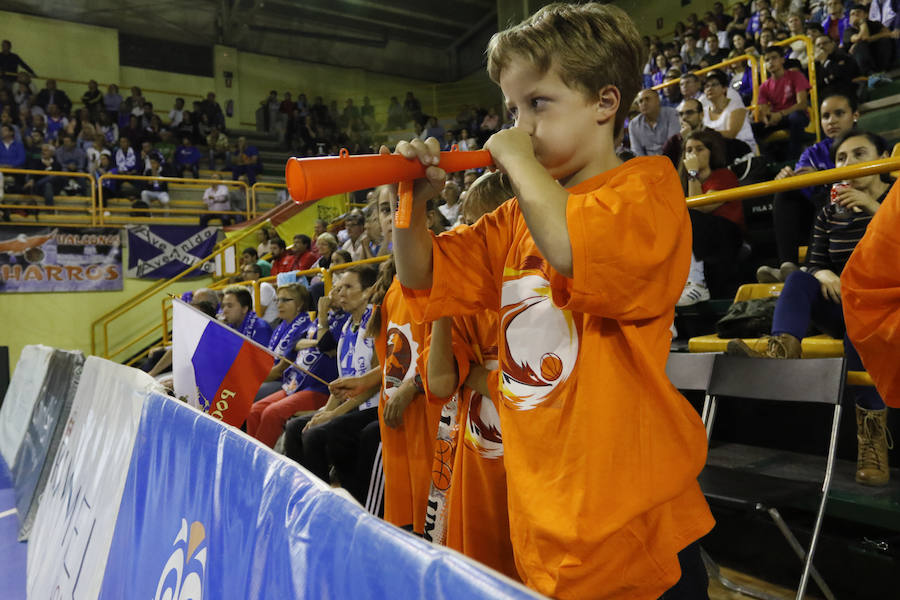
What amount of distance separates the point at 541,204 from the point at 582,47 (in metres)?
0.28

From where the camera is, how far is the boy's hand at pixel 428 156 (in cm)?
98

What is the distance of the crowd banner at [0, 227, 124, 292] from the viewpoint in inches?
394

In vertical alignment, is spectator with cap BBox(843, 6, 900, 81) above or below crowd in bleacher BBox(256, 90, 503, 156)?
below

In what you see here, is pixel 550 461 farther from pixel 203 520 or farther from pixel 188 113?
pixel 188 113

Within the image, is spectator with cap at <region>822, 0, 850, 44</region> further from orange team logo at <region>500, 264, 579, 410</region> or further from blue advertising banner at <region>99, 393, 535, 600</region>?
blue advertising banner at <region>99, 393, 535, 600</region>

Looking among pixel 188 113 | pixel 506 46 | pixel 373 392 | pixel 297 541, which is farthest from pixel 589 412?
pixel 188 113

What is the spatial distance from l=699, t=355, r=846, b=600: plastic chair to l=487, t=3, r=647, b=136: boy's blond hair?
5.07 feet

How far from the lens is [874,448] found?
235cm

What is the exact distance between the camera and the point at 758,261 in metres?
4.46

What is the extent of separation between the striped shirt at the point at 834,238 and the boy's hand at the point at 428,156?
2297 millimetres

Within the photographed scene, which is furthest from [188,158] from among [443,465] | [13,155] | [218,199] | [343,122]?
[443,465]

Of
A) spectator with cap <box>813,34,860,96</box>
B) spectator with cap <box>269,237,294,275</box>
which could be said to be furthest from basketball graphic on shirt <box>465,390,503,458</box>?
spectator with cap <box>269,237,294,275</box>

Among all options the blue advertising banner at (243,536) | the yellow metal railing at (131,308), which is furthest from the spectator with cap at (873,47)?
the yellow metal railing at (131,308)

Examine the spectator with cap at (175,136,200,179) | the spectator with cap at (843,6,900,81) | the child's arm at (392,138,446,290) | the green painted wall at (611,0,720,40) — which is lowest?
the child's arm at (392,138,446,290)
